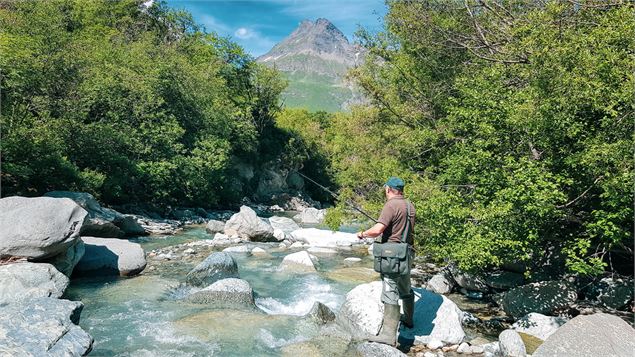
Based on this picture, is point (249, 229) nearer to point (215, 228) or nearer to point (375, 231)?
point (215, 228)

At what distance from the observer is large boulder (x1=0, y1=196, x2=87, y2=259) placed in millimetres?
9844

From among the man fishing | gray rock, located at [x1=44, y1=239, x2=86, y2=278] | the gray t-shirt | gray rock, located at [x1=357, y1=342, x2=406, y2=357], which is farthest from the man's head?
gray rock, located at [x1=44, y1=239, x2=86, y2=278]

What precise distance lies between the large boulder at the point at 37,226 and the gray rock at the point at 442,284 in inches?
359

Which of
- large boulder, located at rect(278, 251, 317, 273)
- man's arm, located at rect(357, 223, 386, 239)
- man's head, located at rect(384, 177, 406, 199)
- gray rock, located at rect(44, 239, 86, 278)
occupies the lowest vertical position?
large boulder, located at rect(278, 251, 317, 273)

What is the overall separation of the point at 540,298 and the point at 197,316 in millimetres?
7161

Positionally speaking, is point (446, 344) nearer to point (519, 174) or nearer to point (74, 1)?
point (519, 174)

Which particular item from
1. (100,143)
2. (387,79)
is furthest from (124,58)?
(387,79)

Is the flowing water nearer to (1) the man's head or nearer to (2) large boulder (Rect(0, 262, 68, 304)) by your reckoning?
(2) large boulder (Rect(0, 262, 68, 304))

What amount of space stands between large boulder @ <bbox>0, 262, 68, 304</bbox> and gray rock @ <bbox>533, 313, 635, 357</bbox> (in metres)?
8.87

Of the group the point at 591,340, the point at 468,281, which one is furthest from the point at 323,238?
the point at 591,340

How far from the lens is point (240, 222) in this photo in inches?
837

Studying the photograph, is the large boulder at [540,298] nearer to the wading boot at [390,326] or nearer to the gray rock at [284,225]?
the wading boot at [390,326]

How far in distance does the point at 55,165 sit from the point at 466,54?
1730 centimetres

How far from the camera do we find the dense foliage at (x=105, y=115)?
1908 centimetres
